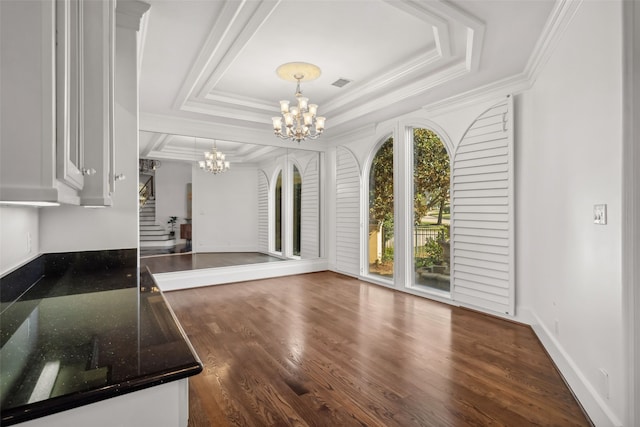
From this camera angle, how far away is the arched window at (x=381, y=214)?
198 inches

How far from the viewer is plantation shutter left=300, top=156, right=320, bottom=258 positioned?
6.18 meters

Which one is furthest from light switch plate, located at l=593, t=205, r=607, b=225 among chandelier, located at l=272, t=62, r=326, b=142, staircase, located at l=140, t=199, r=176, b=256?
staircase, located at l=140, t=199, r=176, b=256

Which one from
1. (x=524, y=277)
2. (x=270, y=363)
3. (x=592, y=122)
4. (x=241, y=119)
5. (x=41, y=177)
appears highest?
(x=241, y=119)

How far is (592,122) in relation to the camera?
1.98m

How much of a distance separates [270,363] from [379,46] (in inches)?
116

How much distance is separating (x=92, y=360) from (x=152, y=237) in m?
4.74

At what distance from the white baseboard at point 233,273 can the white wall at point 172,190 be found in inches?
29.4

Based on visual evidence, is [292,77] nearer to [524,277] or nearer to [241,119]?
[241,119]

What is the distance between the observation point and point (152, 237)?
201 inches

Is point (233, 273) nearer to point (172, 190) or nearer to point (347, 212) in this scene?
point (172, 190)

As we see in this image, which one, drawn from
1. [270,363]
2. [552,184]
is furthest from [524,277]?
[270,363]

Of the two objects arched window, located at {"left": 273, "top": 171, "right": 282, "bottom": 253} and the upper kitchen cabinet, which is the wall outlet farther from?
arched window, located at {"left": 273, "top": 171, "right": 282, "bottom": 253}

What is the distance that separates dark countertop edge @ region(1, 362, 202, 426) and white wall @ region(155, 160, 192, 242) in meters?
4.99

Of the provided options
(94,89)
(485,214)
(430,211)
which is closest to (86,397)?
(94,89)
